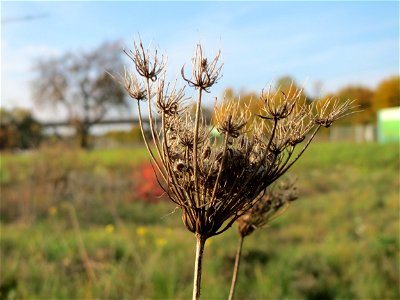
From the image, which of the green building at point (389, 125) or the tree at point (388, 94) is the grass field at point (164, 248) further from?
the tree at point (388, 94)

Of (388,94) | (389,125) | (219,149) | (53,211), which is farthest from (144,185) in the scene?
(388,94)

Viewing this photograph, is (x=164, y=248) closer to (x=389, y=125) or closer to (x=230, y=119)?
(x=230, y=119)

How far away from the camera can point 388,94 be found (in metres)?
52.0

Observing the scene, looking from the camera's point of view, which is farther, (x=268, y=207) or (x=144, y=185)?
(x=144, y=185)

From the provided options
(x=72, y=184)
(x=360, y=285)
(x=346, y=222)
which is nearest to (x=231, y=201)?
(x=360, y=285)

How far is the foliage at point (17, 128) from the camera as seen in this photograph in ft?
97.4

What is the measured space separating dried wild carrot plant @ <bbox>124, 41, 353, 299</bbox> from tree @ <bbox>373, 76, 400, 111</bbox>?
175ft

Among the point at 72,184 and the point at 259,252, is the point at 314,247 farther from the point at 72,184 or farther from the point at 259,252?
the point at 72,184

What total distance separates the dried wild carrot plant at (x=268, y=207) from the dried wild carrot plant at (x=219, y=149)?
28 cm

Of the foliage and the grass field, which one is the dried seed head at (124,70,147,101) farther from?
the foliage

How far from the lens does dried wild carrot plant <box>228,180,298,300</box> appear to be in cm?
106

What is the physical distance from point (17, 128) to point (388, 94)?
35.7 m

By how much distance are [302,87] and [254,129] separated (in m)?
0.10

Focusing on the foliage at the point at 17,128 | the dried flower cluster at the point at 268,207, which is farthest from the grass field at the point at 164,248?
the foliage at the point at 17,128
